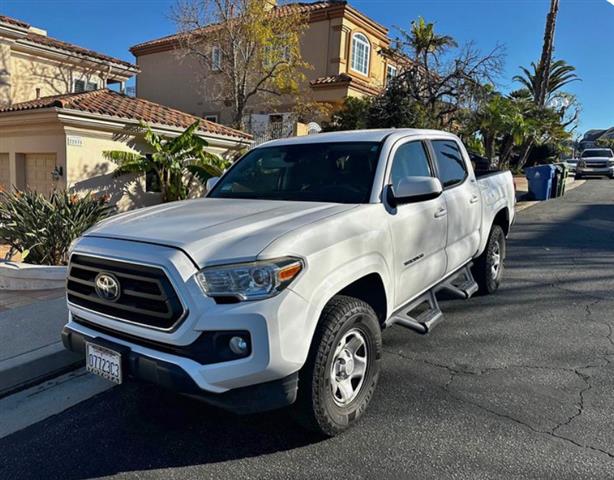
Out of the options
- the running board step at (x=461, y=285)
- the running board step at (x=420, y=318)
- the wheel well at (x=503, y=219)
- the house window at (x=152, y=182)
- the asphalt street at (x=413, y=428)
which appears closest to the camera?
the asphalt street at (x=413, y=428)

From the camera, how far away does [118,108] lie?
480 inches

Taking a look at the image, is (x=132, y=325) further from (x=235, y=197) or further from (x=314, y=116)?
(x=314, y=116)

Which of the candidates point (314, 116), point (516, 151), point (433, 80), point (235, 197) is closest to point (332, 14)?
point (314, 116)

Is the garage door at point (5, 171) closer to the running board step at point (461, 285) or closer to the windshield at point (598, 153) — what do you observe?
the running board step at point (461, 285)

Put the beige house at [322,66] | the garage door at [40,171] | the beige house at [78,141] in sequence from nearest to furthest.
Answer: the beige house at [78,141], the garage door at [40,171], the beige house at [322,66]

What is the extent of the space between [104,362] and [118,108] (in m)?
10.7

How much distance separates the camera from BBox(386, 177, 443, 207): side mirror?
11.6 ft

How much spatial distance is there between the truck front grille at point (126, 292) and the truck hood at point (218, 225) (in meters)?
0.19

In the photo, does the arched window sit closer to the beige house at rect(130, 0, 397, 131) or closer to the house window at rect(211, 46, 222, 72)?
the beige house at rect(130, 0, 397, 131)

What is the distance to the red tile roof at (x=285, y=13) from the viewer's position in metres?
19.5

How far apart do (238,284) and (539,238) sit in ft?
30.5

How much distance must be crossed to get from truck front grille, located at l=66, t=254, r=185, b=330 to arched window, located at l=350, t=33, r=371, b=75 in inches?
884

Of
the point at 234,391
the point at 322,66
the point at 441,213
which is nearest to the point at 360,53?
the point at 322,66

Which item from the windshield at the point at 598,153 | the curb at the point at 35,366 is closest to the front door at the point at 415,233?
the curb at the point at 35,366
